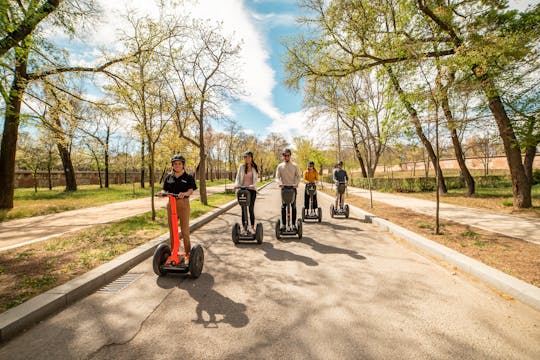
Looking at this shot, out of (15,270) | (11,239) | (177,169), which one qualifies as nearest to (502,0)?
(177,169)

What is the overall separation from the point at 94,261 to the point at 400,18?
13.0 m

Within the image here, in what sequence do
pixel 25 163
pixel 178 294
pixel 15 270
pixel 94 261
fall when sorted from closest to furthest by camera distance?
pixel 178 294, pixel 15 270, pixel 94 261, pixel 25 163

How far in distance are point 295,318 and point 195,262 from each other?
1912 millimetres

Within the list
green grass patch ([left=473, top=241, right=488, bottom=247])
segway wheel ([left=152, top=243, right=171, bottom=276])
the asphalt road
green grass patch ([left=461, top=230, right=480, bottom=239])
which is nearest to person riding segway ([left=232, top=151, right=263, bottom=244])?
the asphalt road

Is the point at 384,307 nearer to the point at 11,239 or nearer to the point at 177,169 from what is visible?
the point at 177,169

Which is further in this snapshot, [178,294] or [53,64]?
[53,64]

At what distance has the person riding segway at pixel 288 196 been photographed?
259 inches

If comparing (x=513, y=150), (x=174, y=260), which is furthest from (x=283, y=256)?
(x=513, y=150)

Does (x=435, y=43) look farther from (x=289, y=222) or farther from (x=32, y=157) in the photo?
(x=32, y=157)

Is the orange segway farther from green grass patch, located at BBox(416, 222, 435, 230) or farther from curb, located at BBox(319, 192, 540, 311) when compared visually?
green grass patch, located at BBox(416, 222, 435, 230)

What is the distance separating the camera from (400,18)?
1027 cm

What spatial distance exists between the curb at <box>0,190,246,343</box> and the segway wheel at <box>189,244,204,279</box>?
1363mm

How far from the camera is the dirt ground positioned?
3.95m

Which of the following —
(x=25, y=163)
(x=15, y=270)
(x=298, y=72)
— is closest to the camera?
(x=15, y=270)
